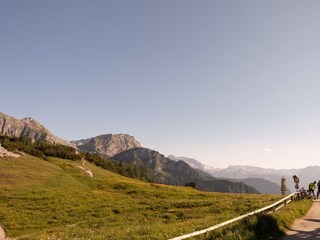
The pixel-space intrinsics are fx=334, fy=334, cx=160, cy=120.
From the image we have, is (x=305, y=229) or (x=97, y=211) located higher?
(x=305, y=229)

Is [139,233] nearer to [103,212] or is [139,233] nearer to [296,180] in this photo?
[103,212]

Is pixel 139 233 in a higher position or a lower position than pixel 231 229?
lower

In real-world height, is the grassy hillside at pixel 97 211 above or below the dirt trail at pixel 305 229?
below

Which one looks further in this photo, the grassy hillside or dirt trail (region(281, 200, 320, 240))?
the grassy hillside

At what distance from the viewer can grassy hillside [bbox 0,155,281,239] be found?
2677cm

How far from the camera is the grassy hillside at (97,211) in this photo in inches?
1054

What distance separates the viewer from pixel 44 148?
7362 inches

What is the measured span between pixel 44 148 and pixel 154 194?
13134cm

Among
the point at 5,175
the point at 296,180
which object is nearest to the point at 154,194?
the point at 296,180

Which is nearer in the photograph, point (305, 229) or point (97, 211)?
point (305, 229)

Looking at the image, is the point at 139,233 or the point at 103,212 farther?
the point at 103,212

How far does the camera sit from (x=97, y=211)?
48.3m

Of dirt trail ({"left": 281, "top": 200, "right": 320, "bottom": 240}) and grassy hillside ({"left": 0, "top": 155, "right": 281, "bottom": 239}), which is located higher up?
dirt trail ({"left": 281, "top": 200, "right": 320, "bottom": 240})

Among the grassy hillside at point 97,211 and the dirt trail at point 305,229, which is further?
the grassy hillside at point 97,211
